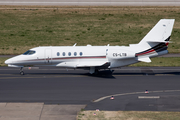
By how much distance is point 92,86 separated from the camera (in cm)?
2731

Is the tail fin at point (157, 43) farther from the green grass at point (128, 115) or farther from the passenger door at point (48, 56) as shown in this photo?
the green grass at point (128, 115)

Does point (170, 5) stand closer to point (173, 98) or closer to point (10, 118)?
point (173, 98)

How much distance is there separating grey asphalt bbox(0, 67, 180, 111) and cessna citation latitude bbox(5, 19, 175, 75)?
1369 millimetres

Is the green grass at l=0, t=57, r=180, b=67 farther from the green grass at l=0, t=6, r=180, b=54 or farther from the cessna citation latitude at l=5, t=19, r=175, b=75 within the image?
the cessna citation latitude at l=5, t=19, r=175, b=75

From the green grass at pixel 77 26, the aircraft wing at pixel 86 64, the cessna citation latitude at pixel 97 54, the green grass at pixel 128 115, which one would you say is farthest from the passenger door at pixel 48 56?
the green grass at pixel 77 26

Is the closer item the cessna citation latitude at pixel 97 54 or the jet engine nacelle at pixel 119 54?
the jet engine nacelle at pixel 119 54

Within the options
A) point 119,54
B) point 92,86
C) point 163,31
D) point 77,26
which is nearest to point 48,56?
point 92,86

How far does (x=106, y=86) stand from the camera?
2728 cm

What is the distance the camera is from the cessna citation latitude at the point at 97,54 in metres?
30.9

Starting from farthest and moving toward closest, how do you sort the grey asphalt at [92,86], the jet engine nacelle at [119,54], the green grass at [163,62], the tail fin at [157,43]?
the green grass at [163,62] < the tail fin at [157,43] < the jet engine nacelle at [119,54] < the grey asphalt at [92,86]

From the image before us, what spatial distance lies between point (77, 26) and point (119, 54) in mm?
32185
